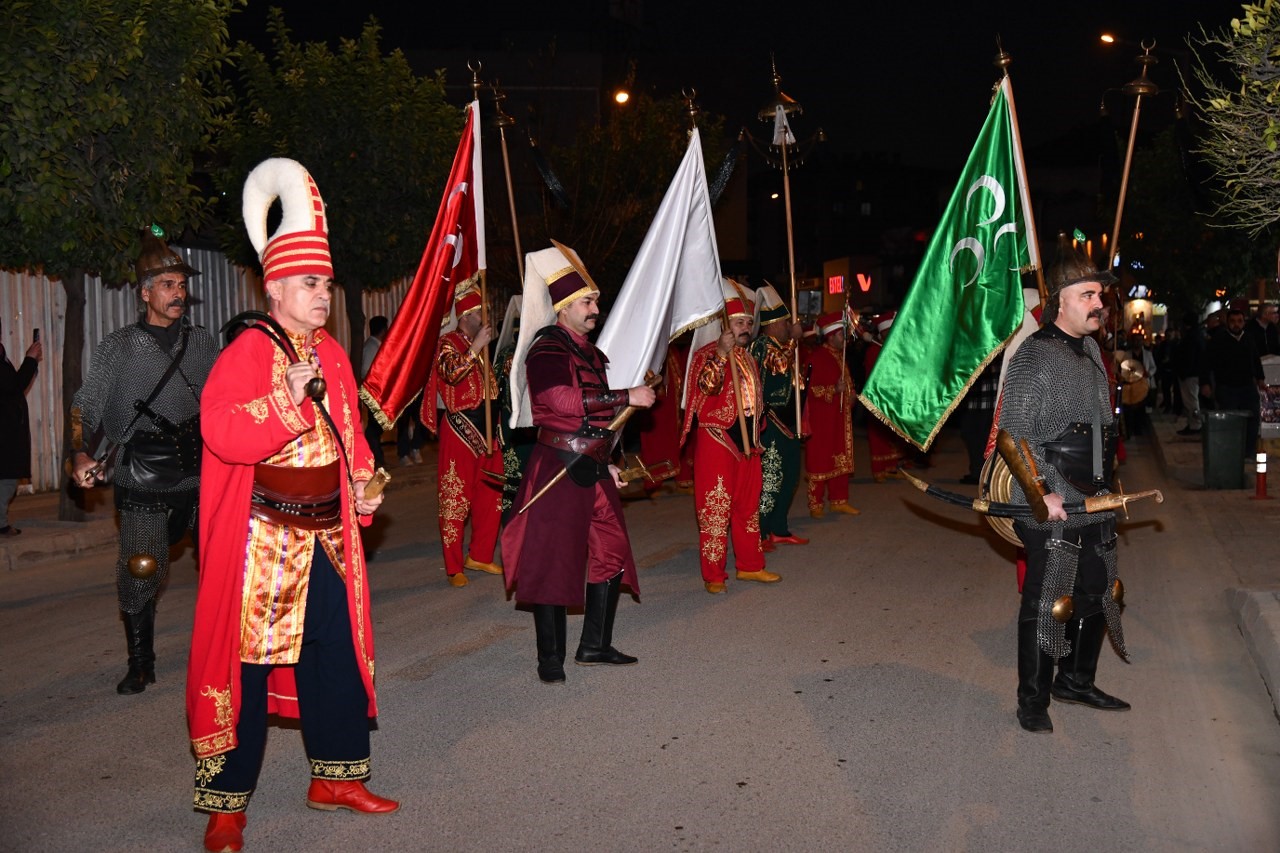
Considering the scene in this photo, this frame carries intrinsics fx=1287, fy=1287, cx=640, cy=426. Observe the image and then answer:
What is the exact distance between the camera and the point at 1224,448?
46.4 feet

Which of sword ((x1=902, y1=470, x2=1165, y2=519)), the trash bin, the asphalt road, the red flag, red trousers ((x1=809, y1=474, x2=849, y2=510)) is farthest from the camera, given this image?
the trash bin

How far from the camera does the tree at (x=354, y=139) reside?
52.1ft

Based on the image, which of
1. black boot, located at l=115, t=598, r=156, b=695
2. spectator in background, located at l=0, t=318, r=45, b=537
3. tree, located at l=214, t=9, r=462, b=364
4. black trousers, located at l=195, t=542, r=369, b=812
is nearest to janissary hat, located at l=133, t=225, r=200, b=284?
black boot, located at l=115, t=598, r=156, b=695

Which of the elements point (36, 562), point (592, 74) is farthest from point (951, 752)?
point (592, 74)

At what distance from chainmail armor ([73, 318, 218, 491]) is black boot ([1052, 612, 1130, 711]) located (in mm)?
4286

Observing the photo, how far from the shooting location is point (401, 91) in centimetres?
1622

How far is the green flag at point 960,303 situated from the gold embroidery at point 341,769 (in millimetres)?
3054

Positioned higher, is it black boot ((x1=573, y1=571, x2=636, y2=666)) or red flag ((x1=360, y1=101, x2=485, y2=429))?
red flag ((x1=360, y1=101, x2=485, y2=429))

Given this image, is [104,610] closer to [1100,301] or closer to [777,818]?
[777,818]

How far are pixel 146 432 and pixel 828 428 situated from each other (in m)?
7.84

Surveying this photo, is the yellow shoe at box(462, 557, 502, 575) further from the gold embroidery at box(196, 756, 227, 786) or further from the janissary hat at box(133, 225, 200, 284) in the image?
the gold embroidery at box(196, 756, 227, 786)

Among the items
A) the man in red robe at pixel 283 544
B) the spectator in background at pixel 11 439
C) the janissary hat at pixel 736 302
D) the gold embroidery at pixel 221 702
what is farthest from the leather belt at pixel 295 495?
the spectator in background at pixel 11 439

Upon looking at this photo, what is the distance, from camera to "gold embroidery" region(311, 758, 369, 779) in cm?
458

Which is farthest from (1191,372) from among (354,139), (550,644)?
(550,644)
